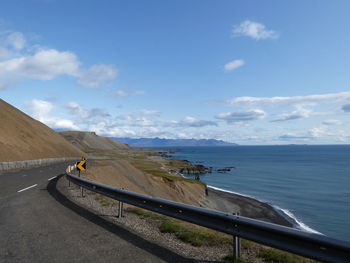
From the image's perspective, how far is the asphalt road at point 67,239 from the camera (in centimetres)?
607

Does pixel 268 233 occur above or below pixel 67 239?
above

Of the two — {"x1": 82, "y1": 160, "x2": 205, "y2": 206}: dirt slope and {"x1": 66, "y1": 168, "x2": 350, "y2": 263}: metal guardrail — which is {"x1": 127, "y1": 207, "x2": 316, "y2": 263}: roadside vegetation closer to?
{"x1": 66, "y1": 168, "x2": 350, "y2": 263}: metal guardrail

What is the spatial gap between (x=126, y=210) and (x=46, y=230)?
151 inches

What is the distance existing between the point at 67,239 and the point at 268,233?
478cm

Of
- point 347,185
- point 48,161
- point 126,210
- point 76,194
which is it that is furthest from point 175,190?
point 347,185

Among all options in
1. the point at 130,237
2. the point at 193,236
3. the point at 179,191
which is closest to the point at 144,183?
the point at 179,191

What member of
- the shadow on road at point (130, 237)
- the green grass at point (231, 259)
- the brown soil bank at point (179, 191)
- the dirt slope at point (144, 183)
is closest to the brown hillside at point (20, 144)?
the brown soil bank at point (179, 191)

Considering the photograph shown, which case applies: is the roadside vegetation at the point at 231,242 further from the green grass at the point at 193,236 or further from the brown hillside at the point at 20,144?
the brown hillside at the point at 20,144

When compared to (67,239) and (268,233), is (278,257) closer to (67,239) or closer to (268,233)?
(268,233)

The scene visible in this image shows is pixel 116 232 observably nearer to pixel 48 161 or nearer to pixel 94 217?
pixel 94 217

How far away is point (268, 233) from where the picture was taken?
5473mm

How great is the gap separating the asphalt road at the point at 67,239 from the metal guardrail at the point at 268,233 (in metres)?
1.07

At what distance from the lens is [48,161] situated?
5034 cm

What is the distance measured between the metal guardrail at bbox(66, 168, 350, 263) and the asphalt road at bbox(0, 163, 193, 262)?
3.50 ft
